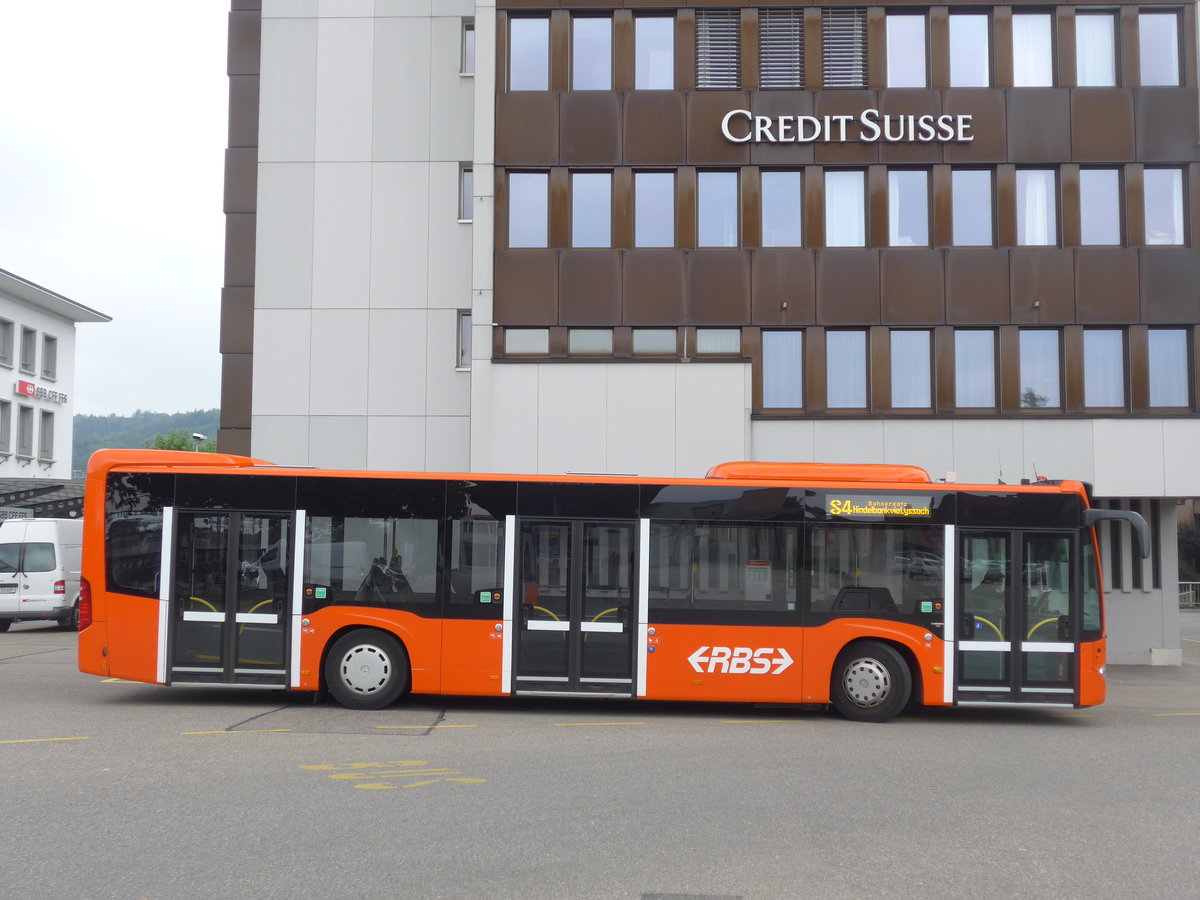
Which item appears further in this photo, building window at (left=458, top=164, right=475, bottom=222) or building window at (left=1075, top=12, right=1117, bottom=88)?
building window at (left=458, top=164, right=475, bottom=222)

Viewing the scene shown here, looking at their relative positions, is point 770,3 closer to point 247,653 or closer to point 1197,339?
point 1197,339

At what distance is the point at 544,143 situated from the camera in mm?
20812

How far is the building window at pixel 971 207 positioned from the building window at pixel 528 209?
309 inches

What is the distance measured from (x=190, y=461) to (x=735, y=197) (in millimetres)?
12094

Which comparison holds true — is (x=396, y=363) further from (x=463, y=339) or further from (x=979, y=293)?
(x=979, y=293)

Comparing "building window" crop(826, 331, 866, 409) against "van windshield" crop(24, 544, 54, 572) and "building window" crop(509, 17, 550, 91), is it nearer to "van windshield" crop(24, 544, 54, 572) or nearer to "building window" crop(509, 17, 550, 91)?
"building window" crop(509, 17, 550, 91)

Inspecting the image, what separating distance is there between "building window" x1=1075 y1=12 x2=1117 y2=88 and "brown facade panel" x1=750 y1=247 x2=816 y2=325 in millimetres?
6435

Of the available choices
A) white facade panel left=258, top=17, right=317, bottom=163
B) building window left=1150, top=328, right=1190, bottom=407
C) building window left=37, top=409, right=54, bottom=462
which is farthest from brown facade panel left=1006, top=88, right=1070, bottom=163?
building window left=37, top=409, right=54, bottom=462

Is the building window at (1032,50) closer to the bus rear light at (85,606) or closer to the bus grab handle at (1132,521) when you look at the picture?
the bus grab handle at (1132,521)

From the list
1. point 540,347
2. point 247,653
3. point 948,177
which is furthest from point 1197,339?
point 247,653

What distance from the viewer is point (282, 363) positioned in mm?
22359

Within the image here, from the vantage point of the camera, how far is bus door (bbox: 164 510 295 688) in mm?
12508

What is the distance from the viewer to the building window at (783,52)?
820 inches

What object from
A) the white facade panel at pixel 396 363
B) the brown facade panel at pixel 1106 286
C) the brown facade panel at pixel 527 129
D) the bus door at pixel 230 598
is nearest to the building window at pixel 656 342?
the brown facade panel at pixel 527 129
